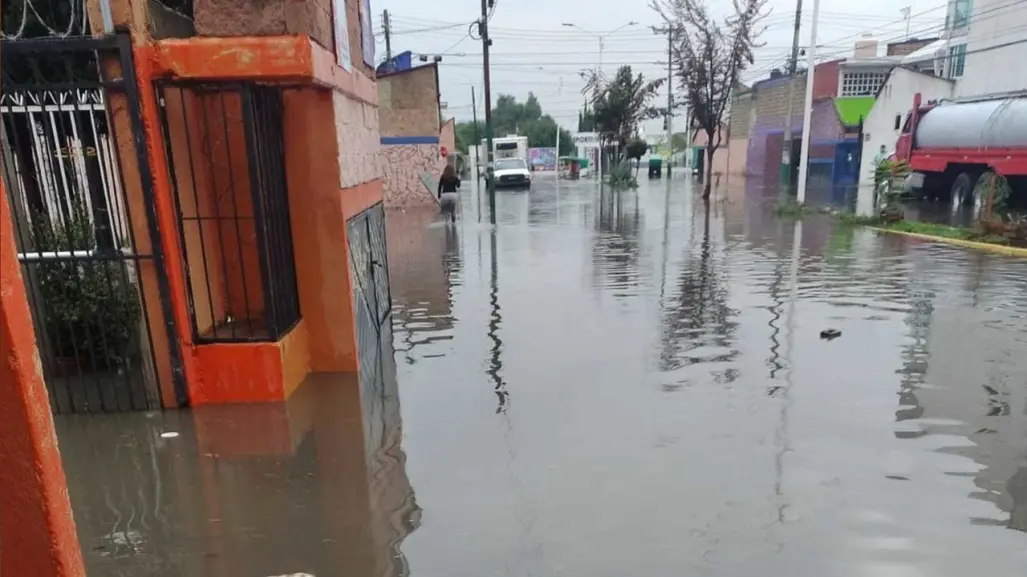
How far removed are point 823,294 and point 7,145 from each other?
29.2ft

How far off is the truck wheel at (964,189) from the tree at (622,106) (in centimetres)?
1760

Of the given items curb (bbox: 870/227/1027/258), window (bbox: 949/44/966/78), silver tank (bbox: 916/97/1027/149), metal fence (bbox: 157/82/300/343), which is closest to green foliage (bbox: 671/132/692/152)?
window (bbox: 949/44/966/78)

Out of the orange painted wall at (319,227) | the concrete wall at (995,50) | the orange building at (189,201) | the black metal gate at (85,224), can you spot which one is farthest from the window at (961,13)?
the black metal gate at (85,224)

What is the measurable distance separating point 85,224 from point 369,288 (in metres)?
2.51

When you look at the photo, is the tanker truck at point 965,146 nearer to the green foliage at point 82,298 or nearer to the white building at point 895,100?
the white building at point 895,100

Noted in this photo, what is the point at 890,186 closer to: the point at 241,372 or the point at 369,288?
the point at 369,288

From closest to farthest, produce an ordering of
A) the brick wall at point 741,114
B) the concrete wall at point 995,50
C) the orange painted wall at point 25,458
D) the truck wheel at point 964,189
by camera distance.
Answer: the orange painted wall at point 25,458, the truck wheel at point 964,189, the concrete wall at point 995,50, the brick wall at point 741,114

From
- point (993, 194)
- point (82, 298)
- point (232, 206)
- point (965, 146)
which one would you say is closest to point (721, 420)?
point (232, 206)

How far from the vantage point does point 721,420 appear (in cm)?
513

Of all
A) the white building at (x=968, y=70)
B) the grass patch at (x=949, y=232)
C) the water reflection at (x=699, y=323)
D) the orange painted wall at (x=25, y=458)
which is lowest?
the water reflection at (x=699, y=323)

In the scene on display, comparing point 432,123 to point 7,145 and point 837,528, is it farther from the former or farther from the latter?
point 837,528

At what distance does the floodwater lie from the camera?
356 cm

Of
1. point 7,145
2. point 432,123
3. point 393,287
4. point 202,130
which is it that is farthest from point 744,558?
point 432,123

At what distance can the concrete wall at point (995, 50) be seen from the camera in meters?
25.5
